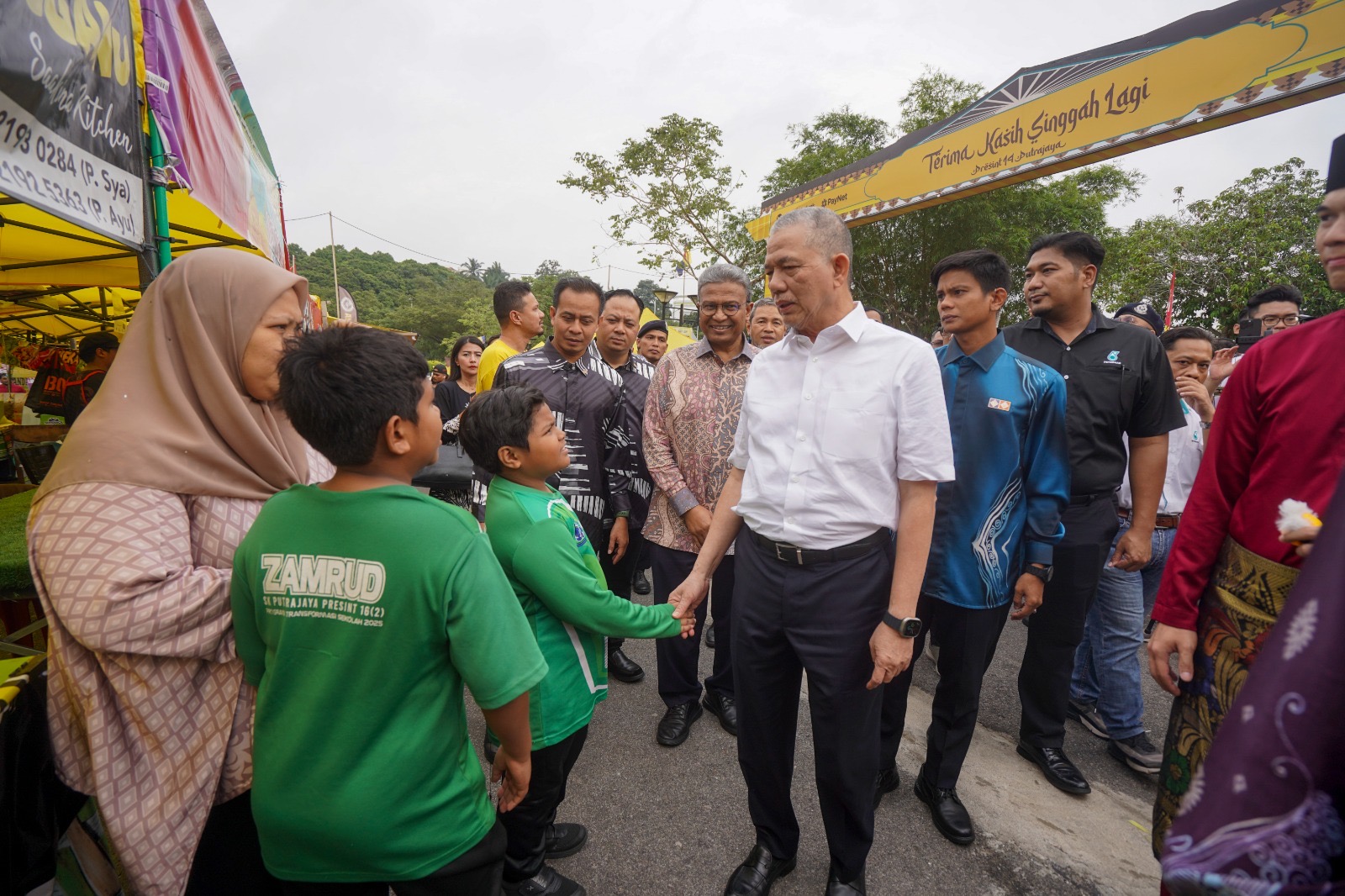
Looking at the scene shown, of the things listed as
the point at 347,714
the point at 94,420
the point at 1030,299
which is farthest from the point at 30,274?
the point at 1030,299

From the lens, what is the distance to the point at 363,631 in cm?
116

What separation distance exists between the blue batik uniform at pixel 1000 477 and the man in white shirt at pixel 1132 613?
86cm

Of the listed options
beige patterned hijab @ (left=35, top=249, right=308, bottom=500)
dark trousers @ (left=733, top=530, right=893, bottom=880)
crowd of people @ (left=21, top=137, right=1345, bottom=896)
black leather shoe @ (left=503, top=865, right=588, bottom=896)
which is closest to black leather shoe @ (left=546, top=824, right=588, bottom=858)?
crowd of people @ (left=21, top=137, right=1345, bottom=896)

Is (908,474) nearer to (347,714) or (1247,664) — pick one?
(1247,664)

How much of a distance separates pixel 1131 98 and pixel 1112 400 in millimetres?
3465

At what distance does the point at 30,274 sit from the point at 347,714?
5.86m

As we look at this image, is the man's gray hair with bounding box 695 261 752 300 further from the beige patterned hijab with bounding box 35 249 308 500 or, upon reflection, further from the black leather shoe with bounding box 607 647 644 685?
the black leather shoe with bounding box 607 647 644 685

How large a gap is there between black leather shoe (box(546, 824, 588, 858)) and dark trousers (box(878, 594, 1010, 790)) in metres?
1.16

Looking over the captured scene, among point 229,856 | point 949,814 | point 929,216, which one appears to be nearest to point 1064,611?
point 949,814

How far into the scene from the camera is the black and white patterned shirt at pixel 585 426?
10.1 ft

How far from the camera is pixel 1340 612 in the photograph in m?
0.67

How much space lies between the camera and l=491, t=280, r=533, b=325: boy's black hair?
4.26m

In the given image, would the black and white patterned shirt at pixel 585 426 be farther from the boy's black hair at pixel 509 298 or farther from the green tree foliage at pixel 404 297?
the green tree foliage at pixel 404 297

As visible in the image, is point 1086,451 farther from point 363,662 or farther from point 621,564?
point 363,662
